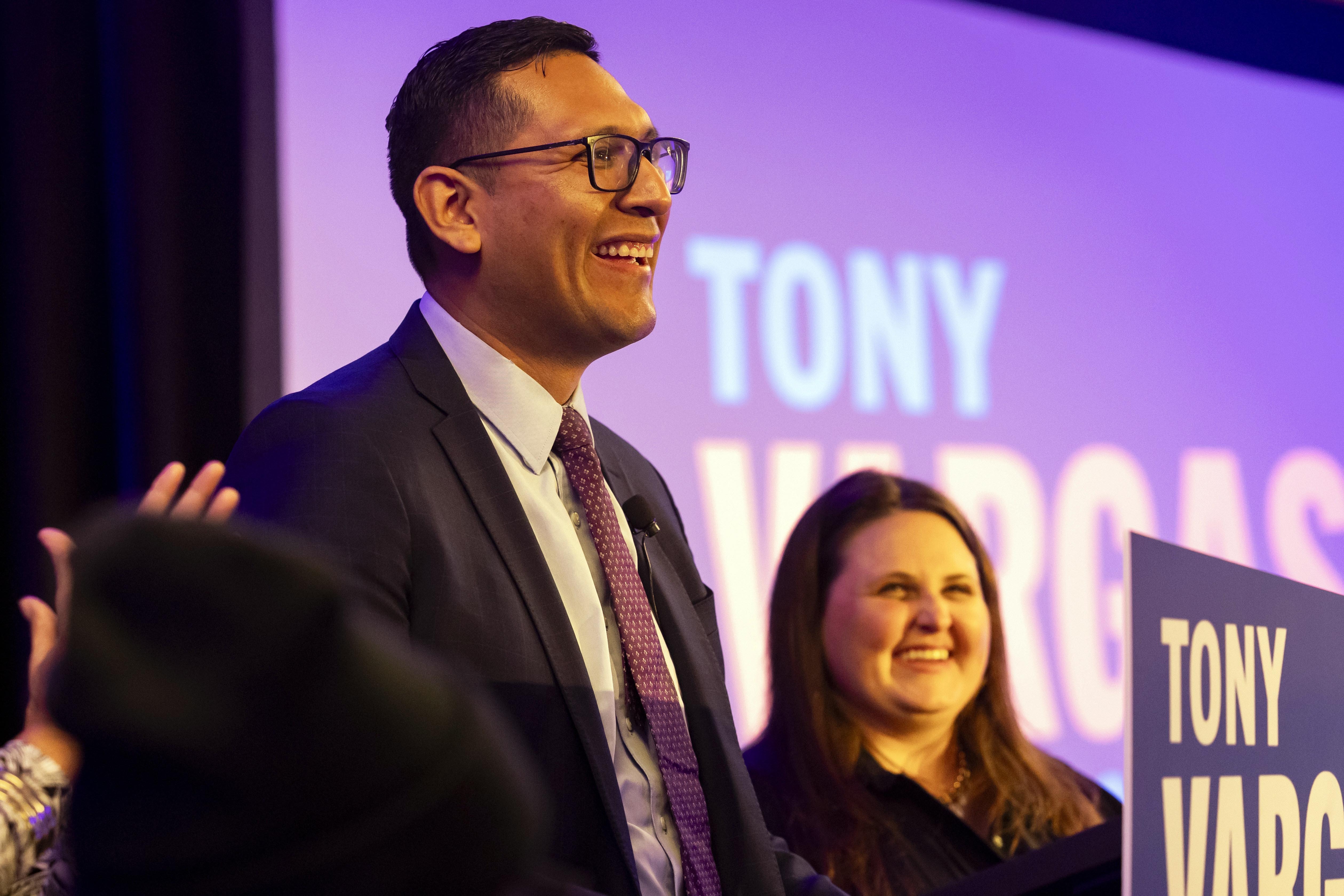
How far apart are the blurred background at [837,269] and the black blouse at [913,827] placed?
61 cm

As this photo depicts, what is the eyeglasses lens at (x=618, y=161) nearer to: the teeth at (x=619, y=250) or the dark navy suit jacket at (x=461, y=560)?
the teeth at (x=619, y=250)

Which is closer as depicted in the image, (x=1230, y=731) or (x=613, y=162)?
(x=1230, y=731)

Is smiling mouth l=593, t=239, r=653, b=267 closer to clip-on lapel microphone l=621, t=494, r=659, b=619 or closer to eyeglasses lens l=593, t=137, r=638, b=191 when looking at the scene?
eyeglasses lens l=593, t=137, r=638, b=191

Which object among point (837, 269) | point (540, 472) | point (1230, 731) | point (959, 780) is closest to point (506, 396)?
point (540, 472)

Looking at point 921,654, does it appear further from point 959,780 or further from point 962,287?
point 962,287

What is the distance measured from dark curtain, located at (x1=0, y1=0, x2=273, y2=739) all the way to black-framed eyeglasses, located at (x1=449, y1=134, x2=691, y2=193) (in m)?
1.12

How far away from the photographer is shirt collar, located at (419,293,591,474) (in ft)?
4.86

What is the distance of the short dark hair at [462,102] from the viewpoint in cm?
156

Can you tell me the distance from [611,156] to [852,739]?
120cm

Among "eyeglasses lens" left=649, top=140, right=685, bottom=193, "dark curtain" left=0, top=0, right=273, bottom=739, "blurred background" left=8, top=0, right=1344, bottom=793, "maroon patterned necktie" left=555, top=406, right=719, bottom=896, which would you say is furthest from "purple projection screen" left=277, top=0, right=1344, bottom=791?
"maroon patterned necktie" left=555, top=406, right=719, bottom=896

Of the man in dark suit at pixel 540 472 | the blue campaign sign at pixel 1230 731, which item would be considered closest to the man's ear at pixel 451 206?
the man in dark suit at pixel 540 472

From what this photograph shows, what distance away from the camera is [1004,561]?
10.6 feet

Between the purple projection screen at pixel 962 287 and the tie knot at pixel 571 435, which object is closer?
the tie knot at pixel 571 435

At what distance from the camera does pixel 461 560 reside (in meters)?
1.28
